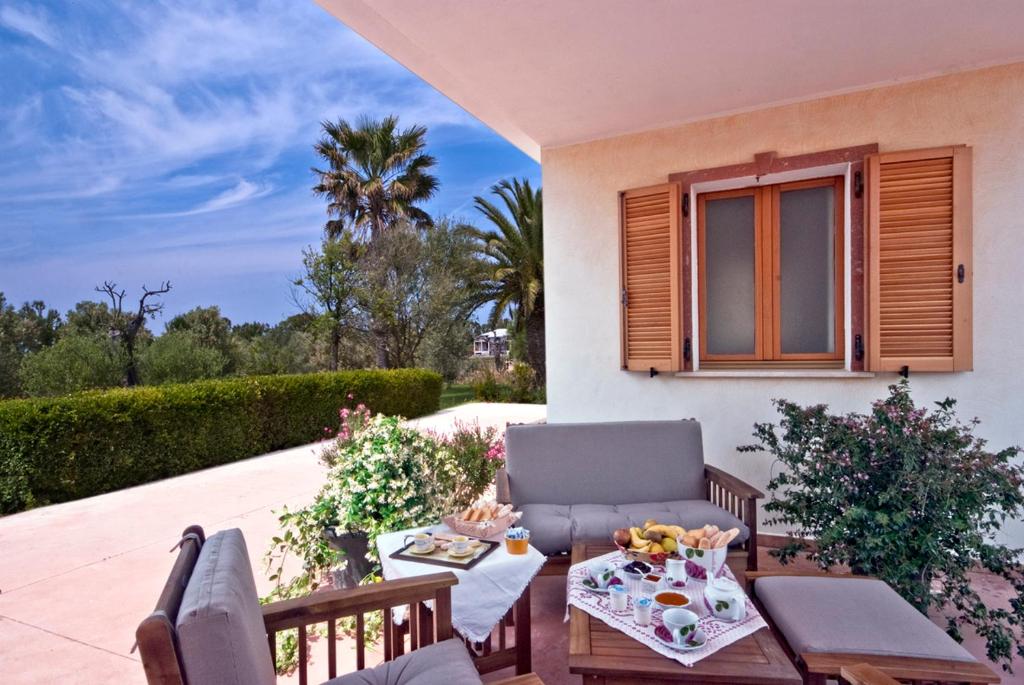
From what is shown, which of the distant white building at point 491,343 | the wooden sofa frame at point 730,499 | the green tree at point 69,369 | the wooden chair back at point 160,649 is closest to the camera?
the wooden chair back at point 160,649

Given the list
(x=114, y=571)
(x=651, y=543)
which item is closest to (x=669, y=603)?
(x=651, y=543)

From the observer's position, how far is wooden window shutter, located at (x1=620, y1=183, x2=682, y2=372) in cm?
403

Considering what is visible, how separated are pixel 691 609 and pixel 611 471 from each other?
61.9 inches

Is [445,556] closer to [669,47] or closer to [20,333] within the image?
[669,47]

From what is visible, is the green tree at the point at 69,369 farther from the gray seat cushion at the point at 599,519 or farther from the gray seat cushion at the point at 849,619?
the gray seat cushion at the point at 849,619

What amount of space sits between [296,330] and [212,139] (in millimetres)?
14960

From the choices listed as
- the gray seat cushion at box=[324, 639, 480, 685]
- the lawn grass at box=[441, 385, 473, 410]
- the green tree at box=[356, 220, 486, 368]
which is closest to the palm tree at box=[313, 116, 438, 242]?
the green tree at box=[356, 220, 486, 368]

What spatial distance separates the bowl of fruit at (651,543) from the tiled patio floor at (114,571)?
1.84ft

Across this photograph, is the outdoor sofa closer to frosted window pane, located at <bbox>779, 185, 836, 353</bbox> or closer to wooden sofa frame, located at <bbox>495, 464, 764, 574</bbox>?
wooden sofa frame, located at <bbox>495, 464, 764, 574</bbox>

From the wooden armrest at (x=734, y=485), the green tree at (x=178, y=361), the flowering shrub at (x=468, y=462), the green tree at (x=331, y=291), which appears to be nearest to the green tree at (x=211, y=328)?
the green tree at (x=331, y=291)

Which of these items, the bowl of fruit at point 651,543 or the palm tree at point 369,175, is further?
the palm tree at point 369,175

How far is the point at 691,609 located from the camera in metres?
1.94

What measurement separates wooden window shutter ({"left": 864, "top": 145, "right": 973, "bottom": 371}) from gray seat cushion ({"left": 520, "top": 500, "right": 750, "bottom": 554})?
1.47m

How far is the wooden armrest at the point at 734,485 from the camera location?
2.91 metres
